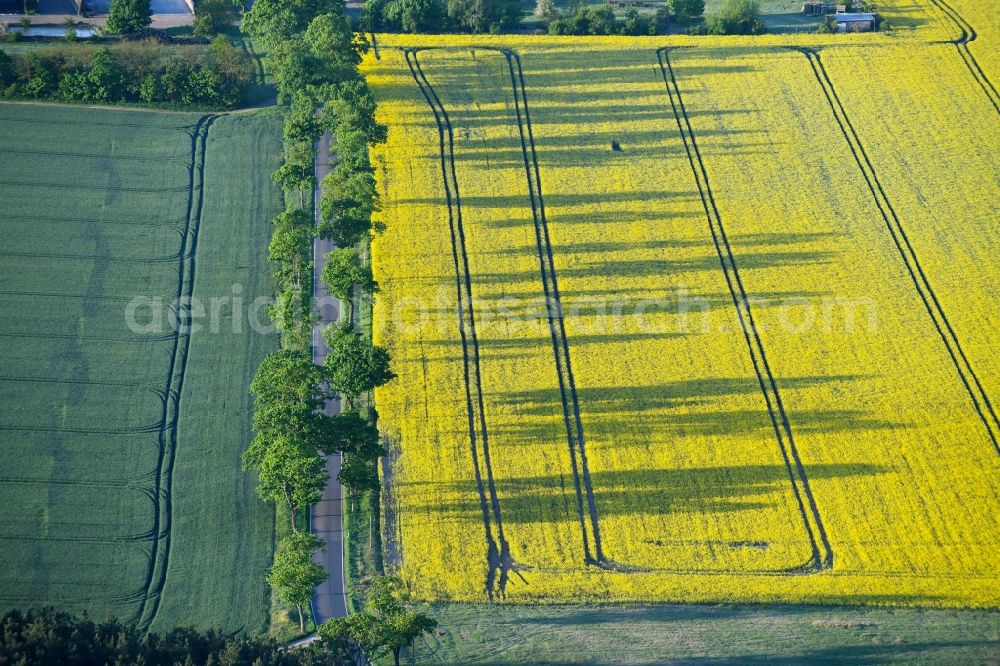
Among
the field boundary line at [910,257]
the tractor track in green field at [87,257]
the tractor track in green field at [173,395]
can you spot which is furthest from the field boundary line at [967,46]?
the tractor track in green field at [87,257]

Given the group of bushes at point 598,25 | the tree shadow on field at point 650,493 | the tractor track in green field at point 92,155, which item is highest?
the group of bushes at point 598,25

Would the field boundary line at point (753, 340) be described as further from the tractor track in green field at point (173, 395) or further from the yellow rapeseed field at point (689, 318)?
the tractor track in green field at point (173, 395)

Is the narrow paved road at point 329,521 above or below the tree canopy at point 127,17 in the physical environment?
below

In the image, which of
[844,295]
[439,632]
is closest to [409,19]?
[844,295]

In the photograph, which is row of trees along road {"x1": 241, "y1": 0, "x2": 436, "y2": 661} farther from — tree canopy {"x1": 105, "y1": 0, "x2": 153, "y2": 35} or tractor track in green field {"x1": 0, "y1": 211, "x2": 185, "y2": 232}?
tree canopy {"x1": 105, "y1": 0, "x2": 153, "y2": 35}

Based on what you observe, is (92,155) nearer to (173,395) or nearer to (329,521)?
(173,395)

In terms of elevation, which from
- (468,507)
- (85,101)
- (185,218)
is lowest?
(468,507)

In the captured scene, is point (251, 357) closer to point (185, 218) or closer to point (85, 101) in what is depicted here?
point (185, 218)
